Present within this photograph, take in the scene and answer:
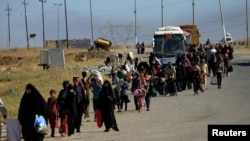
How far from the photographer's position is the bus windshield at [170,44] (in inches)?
1480

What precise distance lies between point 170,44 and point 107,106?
20.5 metres

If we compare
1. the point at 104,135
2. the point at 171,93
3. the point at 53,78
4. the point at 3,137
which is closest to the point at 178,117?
the point at 104,135

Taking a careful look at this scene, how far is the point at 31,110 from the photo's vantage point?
14.1 metres

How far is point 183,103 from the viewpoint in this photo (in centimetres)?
2455

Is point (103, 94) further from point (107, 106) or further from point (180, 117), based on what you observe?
point (180, 117)

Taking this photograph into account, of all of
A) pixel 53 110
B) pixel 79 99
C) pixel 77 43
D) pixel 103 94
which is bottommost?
pixel 77 43

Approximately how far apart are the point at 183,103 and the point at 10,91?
1146 cm

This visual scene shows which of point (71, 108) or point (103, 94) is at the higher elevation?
point (103, 94)

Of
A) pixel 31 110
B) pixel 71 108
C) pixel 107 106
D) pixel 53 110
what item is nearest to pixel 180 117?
pixel 107 106

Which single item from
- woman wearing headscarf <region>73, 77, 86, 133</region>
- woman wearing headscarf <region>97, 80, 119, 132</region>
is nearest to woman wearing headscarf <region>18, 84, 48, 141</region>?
woman wearing headscarf <region>73, 77, 86, 133</region>

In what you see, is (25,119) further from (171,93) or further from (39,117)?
(171,93)

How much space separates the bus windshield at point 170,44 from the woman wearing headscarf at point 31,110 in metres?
23.8

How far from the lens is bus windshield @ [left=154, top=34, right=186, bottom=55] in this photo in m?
37.6

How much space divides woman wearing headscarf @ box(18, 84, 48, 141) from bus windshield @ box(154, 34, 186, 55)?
23.8 metres
